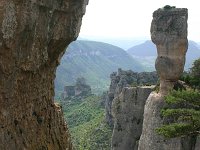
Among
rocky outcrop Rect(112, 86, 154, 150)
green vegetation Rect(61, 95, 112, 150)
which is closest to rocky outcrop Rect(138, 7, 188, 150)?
rocky outcrop Rect(112, 86, 154, 150)

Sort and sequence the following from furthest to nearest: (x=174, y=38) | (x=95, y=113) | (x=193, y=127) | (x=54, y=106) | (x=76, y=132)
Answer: (x=95, y=113) → (x=76, y=132) → (x=174, y=38) → (x=193, y=127) → (x=54, y=106)

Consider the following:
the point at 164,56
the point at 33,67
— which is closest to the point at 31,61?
the point at 33,67

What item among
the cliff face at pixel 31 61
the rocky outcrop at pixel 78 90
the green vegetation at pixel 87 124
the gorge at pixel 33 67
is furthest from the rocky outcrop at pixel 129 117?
the rocky outcrop at pixel 78 90

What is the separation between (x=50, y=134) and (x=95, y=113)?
81.4 metres

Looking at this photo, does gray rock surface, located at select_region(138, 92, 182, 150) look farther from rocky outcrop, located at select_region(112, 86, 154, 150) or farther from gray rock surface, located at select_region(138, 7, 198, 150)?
rocky outcrop, located at select_region(112, 86, 154, 150)

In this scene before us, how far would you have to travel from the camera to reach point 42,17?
31.2 feet

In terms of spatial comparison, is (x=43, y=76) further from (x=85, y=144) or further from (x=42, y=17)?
(x=85, y=144)

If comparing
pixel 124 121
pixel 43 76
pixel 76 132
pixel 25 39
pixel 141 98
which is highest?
pixel 25 39

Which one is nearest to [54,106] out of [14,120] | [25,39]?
[14,120]

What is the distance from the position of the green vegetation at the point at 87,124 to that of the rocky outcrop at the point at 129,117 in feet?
80.8

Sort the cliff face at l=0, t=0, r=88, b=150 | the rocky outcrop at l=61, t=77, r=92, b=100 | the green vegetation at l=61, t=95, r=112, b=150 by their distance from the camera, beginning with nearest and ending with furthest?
the cliff face at l=0, t=0, r=88, b=150 < the green vegetation at l=61, t=95, r=112, b=150 < the rocky outcrop at l=61, t=77, r=92, b=100

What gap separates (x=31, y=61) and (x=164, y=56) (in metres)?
20.9

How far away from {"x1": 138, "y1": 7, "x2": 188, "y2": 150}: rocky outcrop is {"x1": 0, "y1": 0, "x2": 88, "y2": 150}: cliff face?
18892 millimetres

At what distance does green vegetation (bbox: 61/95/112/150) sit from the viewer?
64.9 meters
